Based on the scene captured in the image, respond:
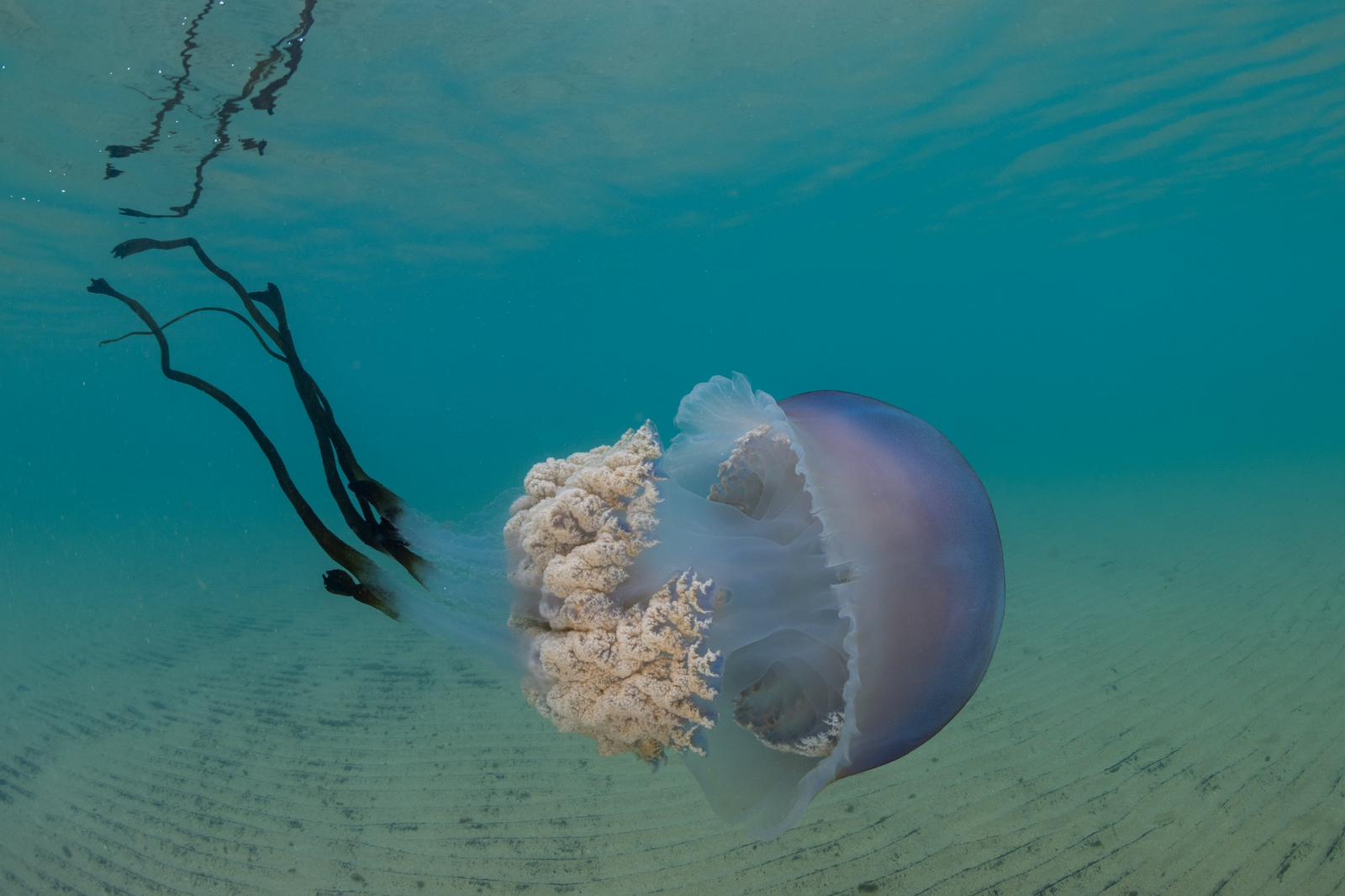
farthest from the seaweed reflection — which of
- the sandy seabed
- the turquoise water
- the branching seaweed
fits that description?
the branching seaweed

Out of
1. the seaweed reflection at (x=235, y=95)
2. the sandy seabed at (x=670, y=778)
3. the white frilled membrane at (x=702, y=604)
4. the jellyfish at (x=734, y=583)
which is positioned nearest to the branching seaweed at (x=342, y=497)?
the jellyfish at (x=734, y=583)

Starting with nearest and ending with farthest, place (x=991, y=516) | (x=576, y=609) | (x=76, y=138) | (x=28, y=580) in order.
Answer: (x=576, y=609), (x=991, y=516), (x=76, y=138), (x=28, y=580)

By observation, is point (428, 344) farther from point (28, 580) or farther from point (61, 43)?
point (61, 43)

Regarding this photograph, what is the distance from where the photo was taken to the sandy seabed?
11.4 ft

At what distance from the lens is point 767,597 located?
203 centimetres

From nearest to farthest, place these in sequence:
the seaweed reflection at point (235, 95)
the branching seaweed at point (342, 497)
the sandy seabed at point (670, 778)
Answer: the branching seaweed at point (342, 497)
the sandy seabed at point (670, 778)
the seaweed reflection at point (235, 95)

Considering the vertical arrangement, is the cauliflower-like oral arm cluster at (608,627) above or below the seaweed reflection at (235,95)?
below

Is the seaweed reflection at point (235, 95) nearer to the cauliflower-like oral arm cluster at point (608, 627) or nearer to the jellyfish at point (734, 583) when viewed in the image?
the jellyfish at point (734, 583)

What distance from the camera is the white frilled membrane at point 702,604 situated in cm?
181

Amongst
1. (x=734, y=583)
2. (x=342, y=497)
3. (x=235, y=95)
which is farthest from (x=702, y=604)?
(x=235, y=95)

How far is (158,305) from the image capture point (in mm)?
20438

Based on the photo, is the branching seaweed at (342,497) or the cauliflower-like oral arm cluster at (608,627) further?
the branching seaweed at (342,497)

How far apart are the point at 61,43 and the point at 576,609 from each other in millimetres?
9618

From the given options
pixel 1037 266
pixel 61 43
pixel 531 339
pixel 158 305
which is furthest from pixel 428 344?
pixel 61 43
